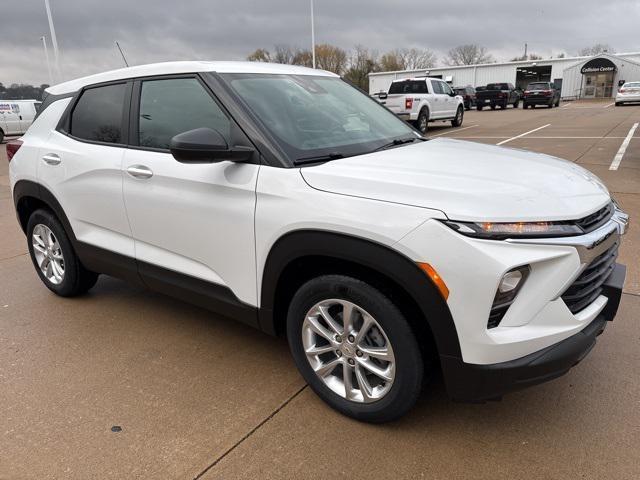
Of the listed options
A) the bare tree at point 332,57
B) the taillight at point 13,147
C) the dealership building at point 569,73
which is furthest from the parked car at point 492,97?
the bare tree at point 332,57

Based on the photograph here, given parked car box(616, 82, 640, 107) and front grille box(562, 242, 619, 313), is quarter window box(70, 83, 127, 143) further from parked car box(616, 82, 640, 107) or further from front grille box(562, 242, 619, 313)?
parked car box(616, 82, 640, 107)

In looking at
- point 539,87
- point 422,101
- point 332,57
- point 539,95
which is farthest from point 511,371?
point 332,57

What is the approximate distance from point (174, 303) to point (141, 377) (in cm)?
114

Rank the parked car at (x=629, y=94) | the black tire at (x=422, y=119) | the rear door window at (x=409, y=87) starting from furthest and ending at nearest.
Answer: the parked car at (x=629, y=94) → the rear door window at (x=409, y=87) → the black tire at (x=422, y=119)

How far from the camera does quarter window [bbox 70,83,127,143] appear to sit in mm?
3461

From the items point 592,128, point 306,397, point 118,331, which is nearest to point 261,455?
point 306,397

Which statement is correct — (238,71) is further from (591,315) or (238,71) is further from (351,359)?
(591,315)

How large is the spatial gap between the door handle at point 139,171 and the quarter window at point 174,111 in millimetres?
157

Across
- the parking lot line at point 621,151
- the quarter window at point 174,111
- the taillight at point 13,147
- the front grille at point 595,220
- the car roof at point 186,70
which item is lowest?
the parking lot line at point 621,151

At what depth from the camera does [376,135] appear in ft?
10.5

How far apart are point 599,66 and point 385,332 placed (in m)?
59.2

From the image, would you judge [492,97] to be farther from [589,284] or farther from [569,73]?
[589,284]

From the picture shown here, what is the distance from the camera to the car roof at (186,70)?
305 cm

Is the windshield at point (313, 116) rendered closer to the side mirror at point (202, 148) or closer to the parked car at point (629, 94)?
the side mirror at point (202, 148)
